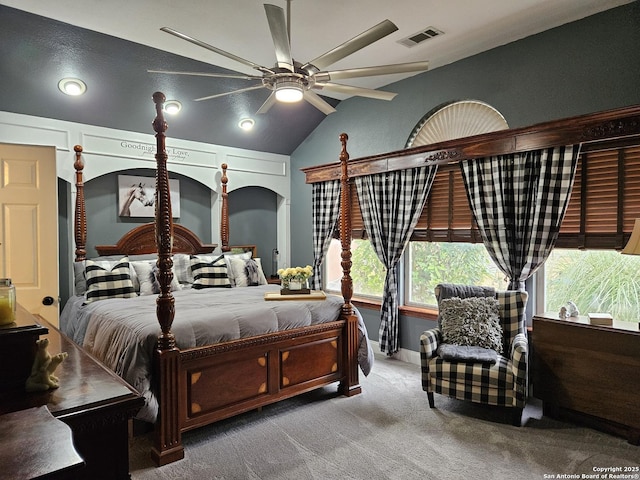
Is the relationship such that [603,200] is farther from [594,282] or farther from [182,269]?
[182,269]

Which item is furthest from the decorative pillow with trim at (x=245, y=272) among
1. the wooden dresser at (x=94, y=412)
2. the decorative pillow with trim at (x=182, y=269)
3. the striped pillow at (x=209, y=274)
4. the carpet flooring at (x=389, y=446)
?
the wooden dresser at (x=94, y=412)

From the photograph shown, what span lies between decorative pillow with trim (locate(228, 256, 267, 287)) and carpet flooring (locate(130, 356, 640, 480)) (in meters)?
1.65

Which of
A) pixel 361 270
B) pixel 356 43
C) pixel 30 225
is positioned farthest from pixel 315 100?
pixel 361 270

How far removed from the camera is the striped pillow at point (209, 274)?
462 centimetres

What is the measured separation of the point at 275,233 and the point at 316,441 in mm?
3845

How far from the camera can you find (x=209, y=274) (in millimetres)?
4664

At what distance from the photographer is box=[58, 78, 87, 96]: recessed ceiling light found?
4.06 meters

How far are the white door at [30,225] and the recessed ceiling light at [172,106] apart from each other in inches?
58.8

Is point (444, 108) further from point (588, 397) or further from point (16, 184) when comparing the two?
point (16, 184)

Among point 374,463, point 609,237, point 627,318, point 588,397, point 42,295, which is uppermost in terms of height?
point 609,237

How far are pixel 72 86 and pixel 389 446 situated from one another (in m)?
4.24

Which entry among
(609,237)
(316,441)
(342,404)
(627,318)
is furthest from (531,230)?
(316,441)

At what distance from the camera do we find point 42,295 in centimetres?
344

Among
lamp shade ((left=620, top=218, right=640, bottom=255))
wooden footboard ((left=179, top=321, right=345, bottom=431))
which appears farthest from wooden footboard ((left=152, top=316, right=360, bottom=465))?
lamp shade ((left=620, top=218, right=640, bottom=255))
